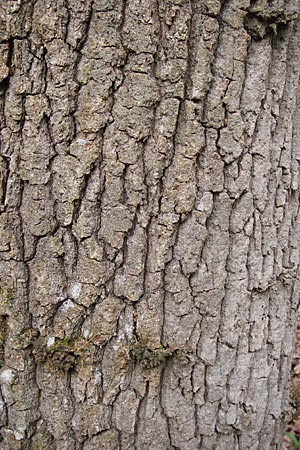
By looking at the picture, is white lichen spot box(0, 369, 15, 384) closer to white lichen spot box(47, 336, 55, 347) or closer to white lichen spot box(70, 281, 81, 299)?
white lichen spot box(47, 336, 55, 347)

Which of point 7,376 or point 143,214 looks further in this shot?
point 7,376

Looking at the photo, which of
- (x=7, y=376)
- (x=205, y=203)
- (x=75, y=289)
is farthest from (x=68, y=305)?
(x=205, y=203)

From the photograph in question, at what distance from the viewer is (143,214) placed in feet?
5.02

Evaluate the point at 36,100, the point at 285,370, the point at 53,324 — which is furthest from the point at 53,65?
the point at 285,370

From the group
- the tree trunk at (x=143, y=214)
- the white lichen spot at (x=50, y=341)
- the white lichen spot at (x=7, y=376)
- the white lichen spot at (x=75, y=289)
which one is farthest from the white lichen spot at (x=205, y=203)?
the white lichen spot at (x=7, y=376)

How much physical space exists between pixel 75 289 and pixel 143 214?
1.03ft

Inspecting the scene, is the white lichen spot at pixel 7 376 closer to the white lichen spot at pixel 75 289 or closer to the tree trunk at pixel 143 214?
the tree trunk at pixel 143 214

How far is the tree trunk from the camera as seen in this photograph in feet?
4.63

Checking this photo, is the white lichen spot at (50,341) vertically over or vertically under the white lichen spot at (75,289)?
under

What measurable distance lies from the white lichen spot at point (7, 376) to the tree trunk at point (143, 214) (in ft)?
0.04

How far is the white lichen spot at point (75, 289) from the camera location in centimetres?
157

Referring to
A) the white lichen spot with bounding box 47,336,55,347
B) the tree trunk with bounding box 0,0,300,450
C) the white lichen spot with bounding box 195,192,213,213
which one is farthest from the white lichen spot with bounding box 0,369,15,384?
the white lichen spot with bounding box 195,192,213,213

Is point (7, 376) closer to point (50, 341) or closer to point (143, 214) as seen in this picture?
point (50, 341)

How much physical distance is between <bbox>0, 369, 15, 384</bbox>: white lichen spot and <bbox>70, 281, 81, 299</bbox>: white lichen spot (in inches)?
13.3
